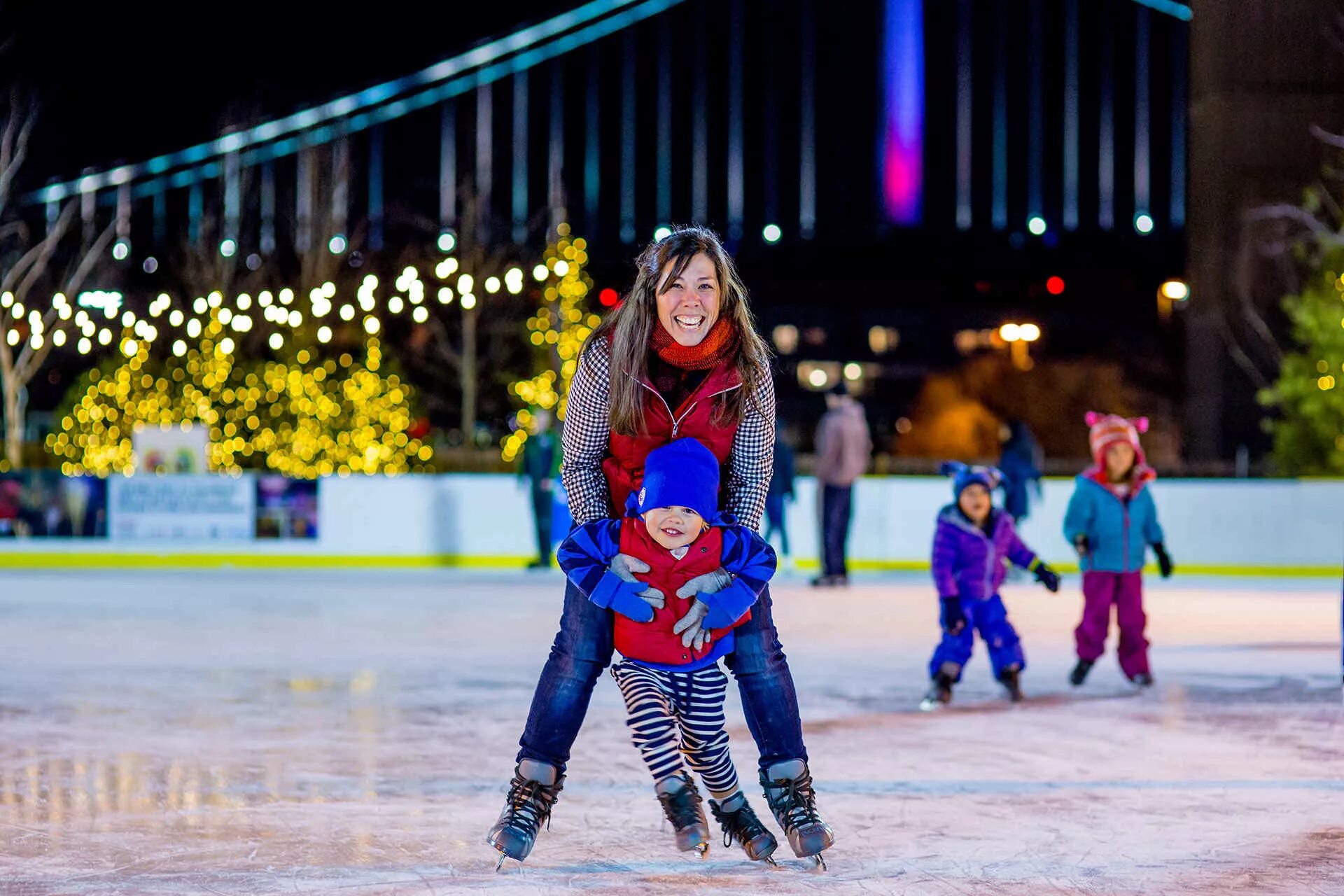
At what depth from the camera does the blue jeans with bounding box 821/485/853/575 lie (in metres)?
12.8

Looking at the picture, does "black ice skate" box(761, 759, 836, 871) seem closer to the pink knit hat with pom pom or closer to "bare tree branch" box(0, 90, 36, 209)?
the pink knit hat with pom pom

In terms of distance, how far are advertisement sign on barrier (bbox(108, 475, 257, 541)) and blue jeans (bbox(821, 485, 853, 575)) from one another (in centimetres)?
477

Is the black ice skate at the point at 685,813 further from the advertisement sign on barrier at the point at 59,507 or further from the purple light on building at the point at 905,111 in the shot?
the purple light on building at the point at 905,111

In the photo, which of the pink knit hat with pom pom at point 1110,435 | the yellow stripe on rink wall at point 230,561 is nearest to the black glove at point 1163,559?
the pink knit hat with pom pom at point 1110,435

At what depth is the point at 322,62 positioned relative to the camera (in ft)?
93.9

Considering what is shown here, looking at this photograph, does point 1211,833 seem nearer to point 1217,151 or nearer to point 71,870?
point 71,870

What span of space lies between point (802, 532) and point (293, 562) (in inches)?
160

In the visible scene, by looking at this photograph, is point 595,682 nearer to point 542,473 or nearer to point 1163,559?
point 1163,559

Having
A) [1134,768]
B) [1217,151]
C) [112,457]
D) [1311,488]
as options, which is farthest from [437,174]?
[1134,768]

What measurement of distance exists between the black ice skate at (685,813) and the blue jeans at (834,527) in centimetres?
932

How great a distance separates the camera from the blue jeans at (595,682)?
344cm

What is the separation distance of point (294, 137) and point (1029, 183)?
41007mm

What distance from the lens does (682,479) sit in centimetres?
326

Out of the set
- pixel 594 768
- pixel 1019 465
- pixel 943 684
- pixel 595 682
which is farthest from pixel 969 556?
pixel 1019 465
